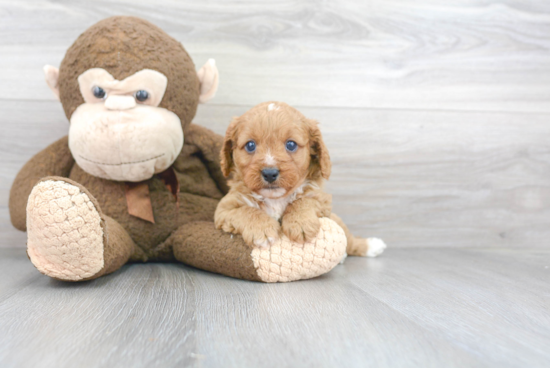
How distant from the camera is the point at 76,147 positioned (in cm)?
95

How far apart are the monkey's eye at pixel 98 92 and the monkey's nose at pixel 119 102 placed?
25 mm

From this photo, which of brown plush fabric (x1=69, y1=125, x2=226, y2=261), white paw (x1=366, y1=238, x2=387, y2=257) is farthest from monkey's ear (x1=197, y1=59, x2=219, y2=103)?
white paw (x1=366, y1=238, x2=387, y2=257)

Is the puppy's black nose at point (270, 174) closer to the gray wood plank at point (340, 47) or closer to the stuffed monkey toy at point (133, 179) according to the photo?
the stuffed monkey toy at point (133, 179)

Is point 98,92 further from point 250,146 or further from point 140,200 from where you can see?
point 250,146

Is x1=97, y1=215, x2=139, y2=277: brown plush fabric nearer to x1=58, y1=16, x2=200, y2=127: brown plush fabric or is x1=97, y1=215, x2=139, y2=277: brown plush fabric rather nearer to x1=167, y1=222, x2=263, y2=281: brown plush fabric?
x1=167, y1=222, x2=263, y2=281: brown plush fabric

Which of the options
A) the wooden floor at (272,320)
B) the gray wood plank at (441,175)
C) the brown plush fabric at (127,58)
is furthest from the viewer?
the gray wood plank at (441,175)

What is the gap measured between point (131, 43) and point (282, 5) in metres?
0.57

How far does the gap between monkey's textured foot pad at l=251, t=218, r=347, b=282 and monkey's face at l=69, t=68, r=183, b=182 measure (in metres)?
0.35

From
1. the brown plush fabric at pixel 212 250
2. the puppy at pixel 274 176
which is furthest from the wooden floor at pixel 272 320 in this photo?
the puppy at pixel 274 176

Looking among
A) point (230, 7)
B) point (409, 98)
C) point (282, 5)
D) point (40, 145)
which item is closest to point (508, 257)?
point (409, 98)

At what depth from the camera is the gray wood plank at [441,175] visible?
141cm

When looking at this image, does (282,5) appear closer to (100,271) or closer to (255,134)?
(255,134)

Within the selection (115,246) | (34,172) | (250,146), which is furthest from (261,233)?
(34,172)

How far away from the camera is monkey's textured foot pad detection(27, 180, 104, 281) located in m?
0.75
